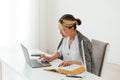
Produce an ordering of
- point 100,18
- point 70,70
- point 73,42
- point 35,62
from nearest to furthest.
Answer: point 70,70 < point 35,62 < point 73,42 < point 100,18

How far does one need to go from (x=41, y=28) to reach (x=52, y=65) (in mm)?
3220

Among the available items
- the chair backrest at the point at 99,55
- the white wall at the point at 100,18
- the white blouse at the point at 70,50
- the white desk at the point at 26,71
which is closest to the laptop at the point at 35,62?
the white desk at the point at 26,71

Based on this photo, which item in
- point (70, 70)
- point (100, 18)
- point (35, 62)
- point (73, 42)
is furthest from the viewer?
point (100, 18)

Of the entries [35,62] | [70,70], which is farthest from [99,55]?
[35,62]

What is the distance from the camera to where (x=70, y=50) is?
8.18 feet

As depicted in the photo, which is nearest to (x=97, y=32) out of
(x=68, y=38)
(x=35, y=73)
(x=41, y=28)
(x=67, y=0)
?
(x=67, y=0)

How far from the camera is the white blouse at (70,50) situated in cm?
241

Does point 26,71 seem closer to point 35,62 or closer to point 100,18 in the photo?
point 35,62

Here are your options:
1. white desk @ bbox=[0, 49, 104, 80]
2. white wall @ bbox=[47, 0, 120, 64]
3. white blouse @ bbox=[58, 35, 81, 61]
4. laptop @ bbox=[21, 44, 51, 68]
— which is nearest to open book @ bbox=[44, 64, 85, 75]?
white desk @ bbox=[0, 49, 104, 80]

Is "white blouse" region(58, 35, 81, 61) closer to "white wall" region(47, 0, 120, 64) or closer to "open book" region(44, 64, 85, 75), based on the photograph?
"open book" region(44, 64, 85, 75)

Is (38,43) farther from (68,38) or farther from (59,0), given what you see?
(68,38)

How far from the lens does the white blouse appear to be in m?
2.41

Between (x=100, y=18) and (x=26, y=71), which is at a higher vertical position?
(x=100, y=18)

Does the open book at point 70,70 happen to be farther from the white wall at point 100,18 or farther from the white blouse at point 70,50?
the white wall at point 100,18
